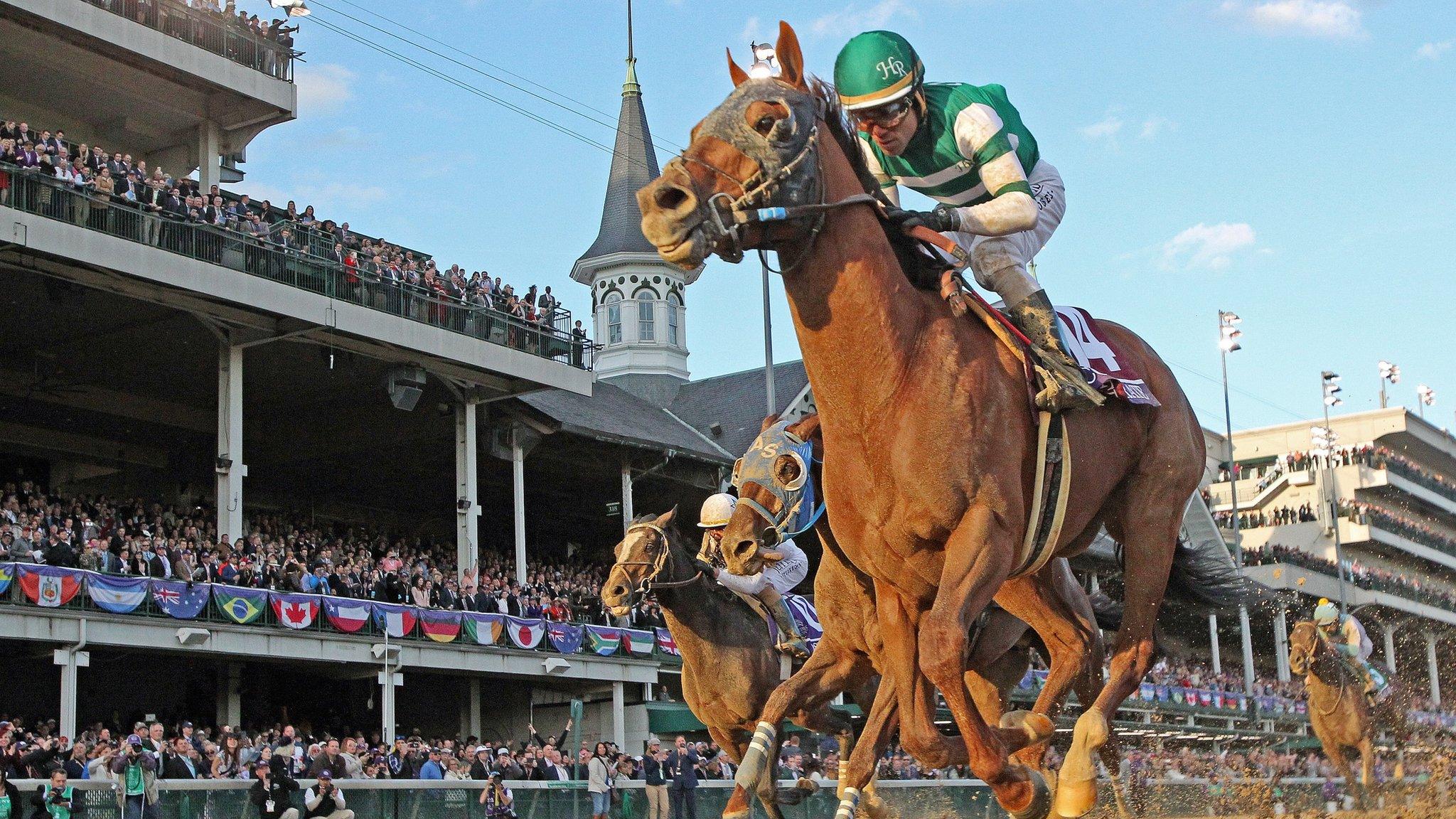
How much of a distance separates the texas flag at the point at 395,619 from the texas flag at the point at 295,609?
1255mm

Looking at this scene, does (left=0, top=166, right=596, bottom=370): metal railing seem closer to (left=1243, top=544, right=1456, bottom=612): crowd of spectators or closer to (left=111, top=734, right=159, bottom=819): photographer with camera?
(left=111, top=734, right=159, bottom=819): photographer with camera

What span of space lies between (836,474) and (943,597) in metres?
0.70

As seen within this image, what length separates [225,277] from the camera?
24578mm

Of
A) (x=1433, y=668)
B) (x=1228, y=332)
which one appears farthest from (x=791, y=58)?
(x=1433, y=668)

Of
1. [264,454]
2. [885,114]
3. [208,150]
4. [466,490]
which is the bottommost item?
[885,114]

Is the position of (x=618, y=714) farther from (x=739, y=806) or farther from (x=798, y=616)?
(x=739, y=806)

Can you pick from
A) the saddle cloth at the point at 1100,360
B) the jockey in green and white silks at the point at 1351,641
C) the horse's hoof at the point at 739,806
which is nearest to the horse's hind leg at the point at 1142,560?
the saddle cloth at the point at 1100,360

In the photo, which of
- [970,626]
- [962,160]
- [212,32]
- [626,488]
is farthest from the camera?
[626,488]

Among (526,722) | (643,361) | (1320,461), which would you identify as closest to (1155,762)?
(526,722)

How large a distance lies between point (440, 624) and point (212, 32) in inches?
430

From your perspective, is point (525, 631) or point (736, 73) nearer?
point (736, 73)

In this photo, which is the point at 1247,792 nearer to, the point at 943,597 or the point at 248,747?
the point at 943,597

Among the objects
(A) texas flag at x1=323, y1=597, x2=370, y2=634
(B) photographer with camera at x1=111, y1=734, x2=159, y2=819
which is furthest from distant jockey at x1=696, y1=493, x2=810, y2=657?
(A) texas flag at x1=323, y1=597, x2=370, y2=634

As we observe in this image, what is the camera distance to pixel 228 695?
25500mm
